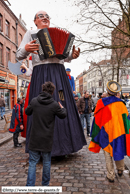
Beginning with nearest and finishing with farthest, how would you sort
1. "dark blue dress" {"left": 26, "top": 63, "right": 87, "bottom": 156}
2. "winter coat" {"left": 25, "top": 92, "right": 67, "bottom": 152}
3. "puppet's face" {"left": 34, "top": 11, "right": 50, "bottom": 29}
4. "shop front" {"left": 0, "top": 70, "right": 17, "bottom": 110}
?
1. "winter coat" {"left": 25, "top": 92, "right": 67, "bottom": 152}
2. "dark blue dress" {"left": 26, "top": 63, "right": 87, "bottom": 156}
3. "puppet's face" {"left": 34, "top": 11, "right": 50, "bottom": 29}
4. "shop front" {"left": 0, "top": 70, "right": 17, "bottom": 110}

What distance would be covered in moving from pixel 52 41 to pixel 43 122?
63.7 inches

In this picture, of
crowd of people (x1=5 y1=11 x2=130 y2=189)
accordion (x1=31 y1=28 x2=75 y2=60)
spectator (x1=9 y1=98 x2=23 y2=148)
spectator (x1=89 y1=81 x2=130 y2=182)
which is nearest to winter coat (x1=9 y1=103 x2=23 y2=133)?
spectator (x1=9 y1=98 x2=23 y2=148)

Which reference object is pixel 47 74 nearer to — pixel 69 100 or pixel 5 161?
pixel 69 100

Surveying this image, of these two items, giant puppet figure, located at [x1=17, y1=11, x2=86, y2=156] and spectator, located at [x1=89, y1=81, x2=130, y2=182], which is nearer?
spectator, located at [x1=89, y1=81, x2=130, y2=182]

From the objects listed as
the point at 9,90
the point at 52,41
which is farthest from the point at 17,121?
the point at 9,90

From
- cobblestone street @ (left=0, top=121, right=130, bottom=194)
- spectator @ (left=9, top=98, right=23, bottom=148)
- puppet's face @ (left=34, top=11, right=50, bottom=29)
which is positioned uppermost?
puppet's face @ (left=34, top=11, right=50, bottom=29)

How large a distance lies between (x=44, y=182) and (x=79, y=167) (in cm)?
129

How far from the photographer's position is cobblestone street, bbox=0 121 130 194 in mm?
2865

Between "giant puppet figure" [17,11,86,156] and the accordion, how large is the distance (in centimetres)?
29

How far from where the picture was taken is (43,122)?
2.57 m

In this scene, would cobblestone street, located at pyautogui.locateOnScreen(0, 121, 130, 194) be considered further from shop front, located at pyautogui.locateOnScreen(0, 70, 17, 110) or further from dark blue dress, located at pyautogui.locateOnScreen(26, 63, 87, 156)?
shop front, located at pyautogui.locateOnScreen(0, 70, 17, 110)

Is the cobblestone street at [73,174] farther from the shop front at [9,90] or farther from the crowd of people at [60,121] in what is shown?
the shop front at [9,90]

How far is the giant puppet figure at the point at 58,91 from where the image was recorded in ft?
12.3

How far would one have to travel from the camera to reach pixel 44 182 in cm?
258
